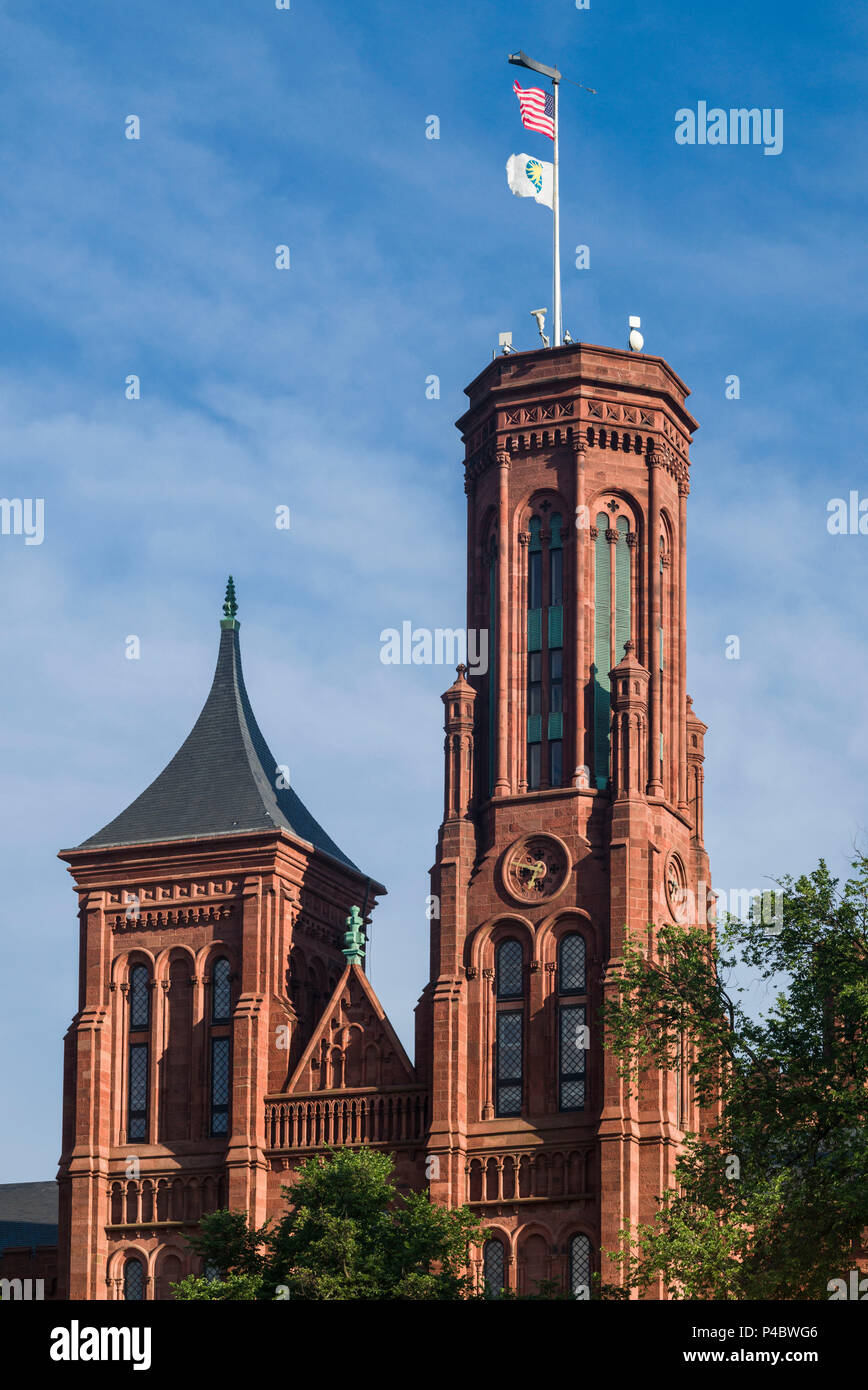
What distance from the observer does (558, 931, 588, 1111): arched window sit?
67.3 meters

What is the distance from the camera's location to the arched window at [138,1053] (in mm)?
72562

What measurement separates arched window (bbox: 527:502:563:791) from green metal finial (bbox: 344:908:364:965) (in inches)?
268

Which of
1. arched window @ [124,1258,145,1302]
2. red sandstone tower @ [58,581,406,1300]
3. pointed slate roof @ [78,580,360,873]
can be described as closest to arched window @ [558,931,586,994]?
red sandstone tower @ [58,581,406,1300]

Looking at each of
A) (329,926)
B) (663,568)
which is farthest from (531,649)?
(329,926)

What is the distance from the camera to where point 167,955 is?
73250 mm

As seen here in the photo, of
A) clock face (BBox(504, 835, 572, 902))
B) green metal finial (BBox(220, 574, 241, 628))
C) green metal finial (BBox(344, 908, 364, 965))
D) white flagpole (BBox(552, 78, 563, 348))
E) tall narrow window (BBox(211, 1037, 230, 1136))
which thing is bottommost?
tall narrow window (BBox(211, 1037, 230, 1136))

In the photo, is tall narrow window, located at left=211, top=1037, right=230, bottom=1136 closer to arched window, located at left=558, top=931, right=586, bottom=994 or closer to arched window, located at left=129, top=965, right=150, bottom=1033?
arched window, located at left=129, top=965, right=150, bottom=1033

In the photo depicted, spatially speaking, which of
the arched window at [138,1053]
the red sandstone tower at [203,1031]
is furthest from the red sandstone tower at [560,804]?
the arched window at [138,1053]

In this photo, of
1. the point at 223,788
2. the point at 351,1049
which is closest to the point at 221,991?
the point at 351,1049

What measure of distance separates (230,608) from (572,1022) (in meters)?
19.7

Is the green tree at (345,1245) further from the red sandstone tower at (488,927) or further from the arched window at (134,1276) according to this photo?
the arched window at (134,1276)
